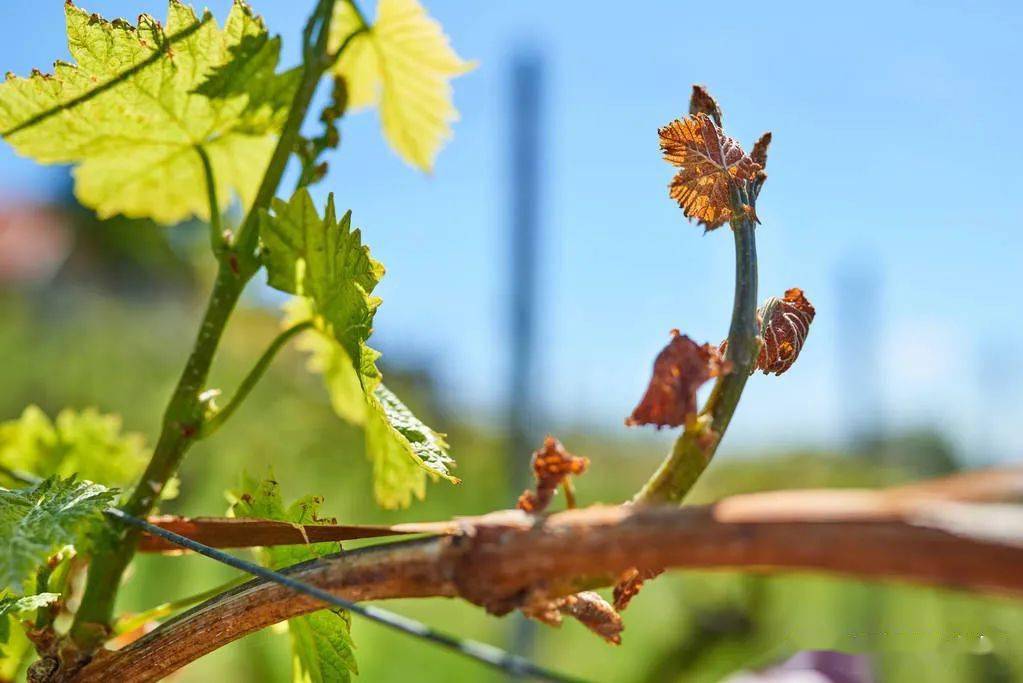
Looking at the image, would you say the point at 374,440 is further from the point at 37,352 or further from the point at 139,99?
the point at 37,352

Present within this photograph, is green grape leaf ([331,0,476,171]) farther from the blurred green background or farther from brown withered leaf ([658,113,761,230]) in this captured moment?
the blurred green background

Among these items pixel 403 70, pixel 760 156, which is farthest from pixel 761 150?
pixel 403 70

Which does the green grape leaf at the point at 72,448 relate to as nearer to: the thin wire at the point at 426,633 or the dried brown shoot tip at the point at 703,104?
the thin wire at the point at 426,633

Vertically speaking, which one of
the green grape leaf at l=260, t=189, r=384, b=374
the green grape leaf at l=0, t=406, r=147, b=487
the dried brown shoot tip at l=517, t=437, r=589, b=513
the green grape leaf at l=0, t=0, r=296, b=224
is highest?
the green grape leaf at l=0, t=0, r=296, b=224

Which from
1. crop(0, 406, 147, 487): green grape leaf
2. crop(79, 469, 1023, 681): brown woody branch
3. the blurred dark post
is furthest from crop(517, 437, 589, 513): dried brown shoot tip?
the blurred dark post

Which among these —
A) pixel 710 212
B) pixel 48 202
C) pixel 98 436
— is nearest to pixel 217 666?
pixel 98 436
